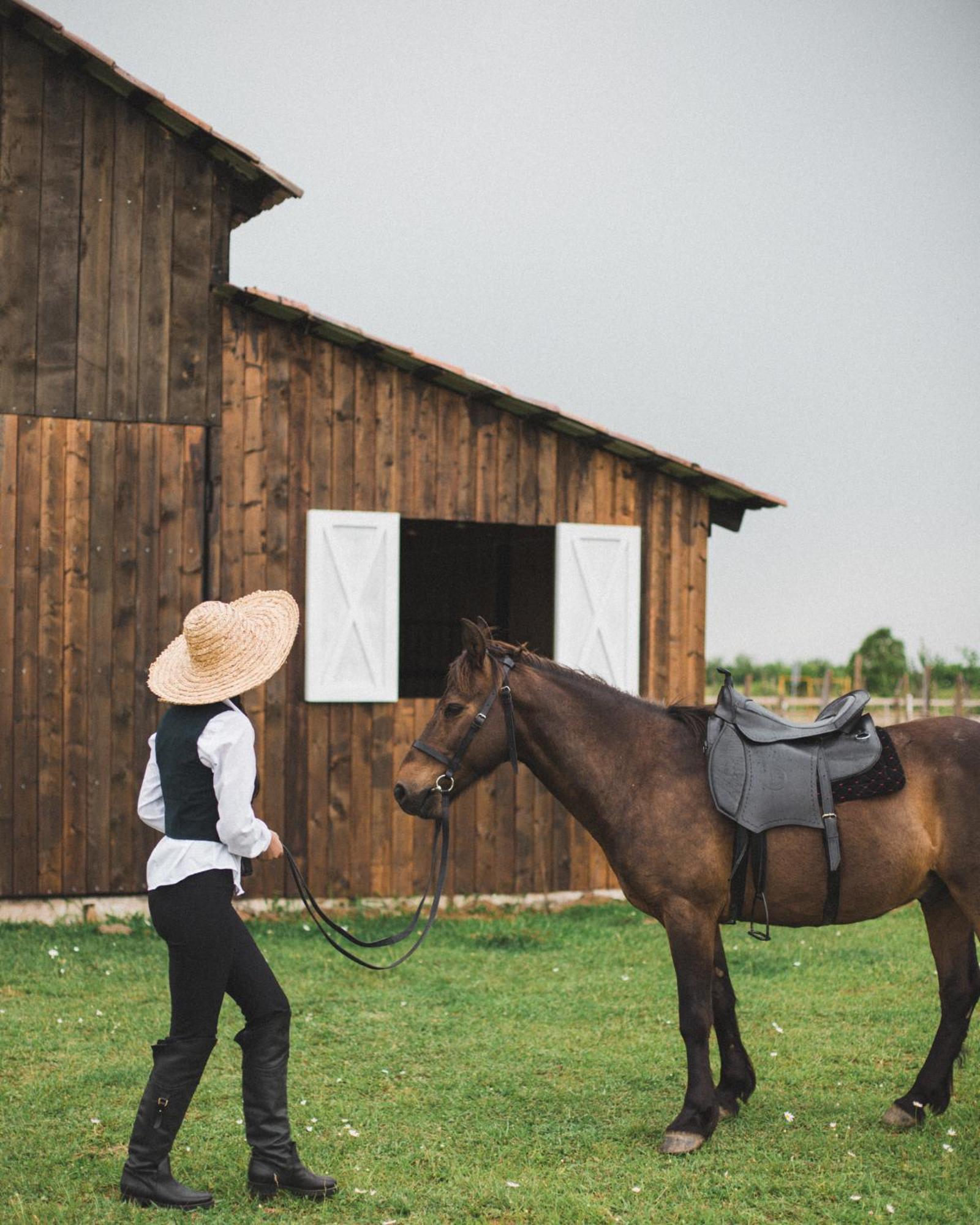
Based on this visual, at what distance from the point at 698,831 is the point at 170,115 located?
648 cm

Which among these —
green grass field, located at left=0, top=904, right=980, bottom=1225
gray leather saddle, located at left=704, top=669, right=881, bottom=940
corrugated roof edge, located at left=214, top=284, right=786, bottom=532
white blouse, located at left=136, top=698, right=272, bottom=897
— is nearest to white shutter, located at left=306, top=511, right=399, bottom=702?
corrugated roof edge, located at left=214, top=284, right=786, bottom=532

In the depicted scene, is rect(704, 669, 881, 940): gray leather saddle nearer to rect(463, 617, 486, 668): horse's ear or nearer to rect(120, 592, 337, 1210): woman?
rect(463, 617, 486, 668): horse's ear

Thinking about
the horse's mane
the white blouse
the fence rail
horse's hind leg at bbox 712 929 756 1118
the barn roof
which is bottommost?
the fence rail

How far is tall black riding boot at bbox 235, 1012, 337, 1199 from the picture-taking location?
13.5ft

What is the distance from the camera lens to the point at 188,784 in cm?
397

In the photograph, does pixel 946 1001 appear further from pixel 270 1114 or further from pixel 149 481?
pixel 149 481

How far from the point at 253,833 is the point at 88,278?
6.05 metres

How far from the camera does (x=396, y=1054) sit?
610 cm

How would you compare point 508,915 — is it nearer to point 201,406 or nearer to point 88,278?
point 201,406

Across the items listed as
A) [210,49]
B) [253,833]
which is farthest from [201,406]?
[210,49]

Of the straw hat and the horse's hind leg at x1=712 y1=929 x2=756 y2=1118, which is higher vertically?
the straw hat

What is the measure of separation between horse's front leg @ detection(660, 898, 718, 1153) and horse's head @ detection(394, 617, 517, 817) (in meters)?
0.95

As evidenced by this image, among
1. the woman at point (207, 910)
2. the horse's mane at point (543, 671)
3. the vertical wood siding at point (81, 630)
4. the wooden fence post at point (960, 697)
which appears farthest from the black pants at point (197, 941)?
the wooden fence post at point (960, 697)

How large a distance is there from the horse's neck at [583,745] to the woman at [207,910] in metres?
1.21
